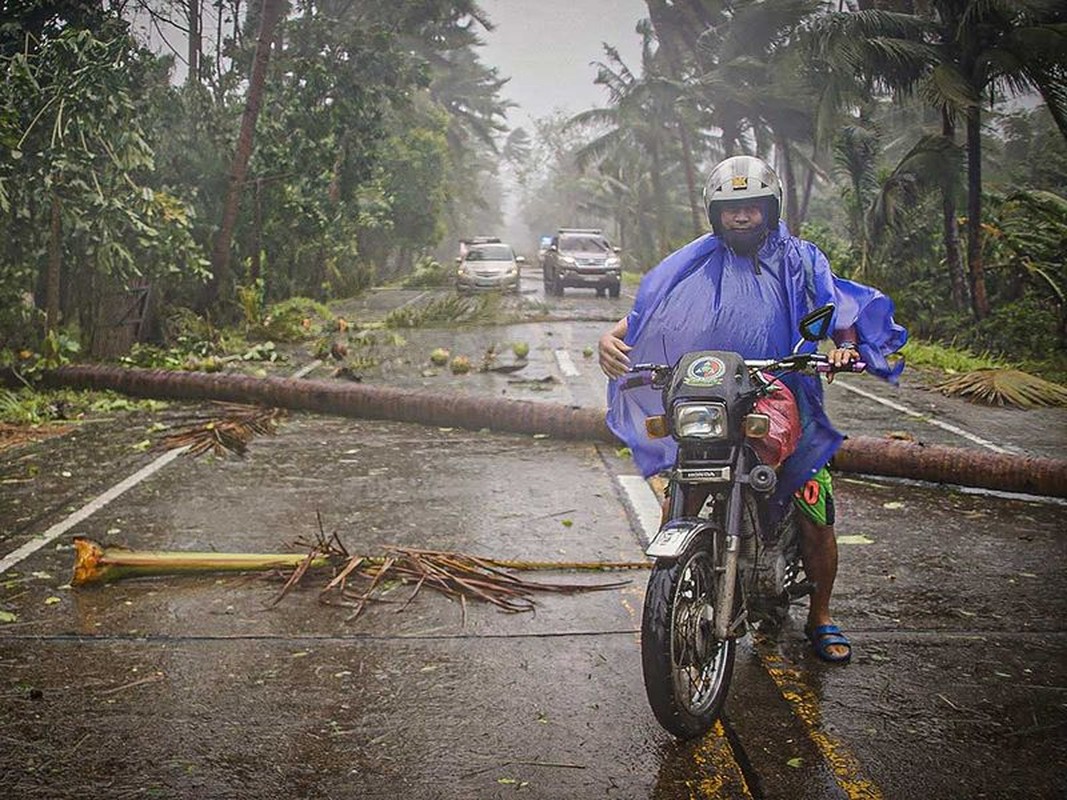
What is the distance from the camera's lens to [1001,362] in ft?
48.9

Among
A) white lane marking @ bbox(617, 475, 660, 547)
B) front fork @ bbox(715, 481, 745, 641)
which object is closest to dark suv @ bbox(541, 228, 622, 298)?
white lane marking @ bbox(617, 475, 660, 547)

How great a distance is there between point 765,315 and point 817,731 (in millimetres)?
1483

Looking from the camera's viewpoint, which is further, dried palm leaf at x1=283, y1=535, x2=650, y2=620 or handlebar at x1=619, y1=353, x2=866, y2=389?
dried palm leaf at x1=283, y1=535, x2=650, y2=620

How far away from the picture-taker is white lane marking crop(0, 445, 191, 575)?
19.0 ft

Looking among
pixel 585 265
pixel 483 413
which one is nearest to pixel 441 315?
pixel 585 265

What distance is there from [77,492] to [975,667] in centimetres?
580

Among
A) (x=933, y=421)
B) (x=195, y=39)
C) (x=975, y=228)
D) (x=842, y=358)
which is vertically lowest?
(x=933, y=421)

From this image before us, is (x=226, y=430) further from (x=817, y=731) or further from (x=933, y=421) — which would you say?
(x=817, y=731)

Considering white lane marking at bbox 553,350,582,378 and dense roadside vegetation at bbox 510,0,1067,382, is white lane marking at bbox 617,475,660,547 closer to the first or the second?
white lane marking at bbox 553,350,582,378

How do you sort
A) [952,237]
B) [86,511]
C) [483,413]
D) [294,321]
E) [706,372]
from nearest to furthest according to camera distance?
[706,372] → [86,511] → [483,413] → [952,237] → [294,321]

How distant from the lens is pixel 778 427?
3.76 metres

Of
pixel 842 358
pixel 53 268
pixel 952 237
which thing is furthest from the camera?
pixel 952 237

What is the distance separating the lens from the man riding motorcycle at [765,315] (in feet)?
13.1

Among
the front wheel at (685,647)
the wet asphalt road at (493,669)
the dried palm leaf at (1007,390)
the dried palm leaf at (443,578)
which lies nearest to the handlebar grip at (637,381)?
the front wheel at (685,647)
